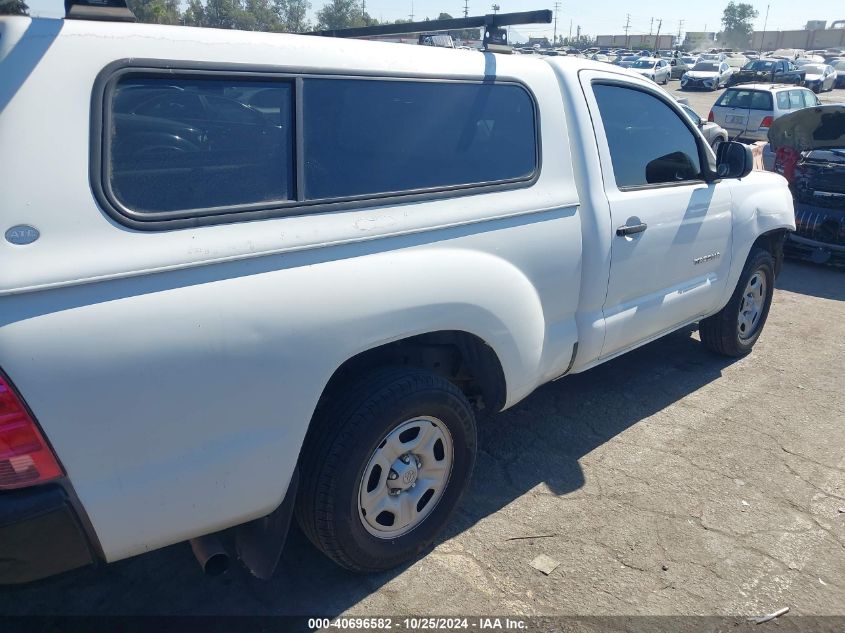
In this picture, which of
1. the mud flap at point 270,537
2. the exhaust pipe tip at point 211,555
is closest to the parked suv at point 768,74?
the mud flap at point 270,537

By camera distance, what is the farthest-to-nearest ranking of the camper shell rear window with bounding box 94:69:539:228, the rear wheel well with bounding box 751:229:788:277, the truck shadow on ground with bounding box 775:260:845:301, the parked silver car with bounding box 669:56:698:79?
the parked silver car with bounding box 669:56:698:79 < the truck shadow on ground with bounding box 775:260:845:301 < the rear wheel well with bounding box 751:229:788:277 < the camper shell rear window with bounding box 94:69:539:228

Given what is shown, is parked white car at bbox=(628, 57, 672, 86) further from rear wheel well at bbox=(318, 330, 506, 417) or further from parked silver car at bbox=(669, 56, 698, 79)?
rear wheel well at bbox=(318, 330, 506, 417)

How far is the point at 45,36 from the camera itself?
186 cm

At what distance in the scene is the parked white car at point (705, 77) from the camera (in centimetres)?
3944

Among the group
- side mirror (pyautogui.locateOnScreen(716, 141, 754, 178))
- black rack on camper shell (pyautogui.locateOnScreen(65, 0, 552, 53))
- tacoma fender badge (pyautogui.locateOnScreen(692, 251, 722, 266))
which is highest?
black rack on camper shell (pyautogui.locateOnScreen(65, 0, 552, 53))

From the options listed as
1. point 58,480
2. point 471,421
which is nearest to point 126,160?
point 58,480

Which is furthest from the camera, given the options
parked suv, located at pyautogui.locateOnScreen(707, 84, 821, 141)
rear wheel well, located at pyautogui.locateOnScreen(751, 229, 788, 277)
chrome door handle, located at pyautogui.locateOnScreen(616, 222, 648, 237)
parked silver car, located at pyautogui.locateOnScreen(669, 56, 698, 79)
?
parked silver car, located at pyautogui.locateOnScreen(669, 56, 698, 79)

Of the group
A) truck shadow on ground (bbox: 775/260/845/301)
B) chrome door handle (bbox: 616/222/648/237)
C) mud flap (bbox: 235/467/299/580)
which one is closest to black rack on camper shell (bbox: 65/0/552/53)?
chrome door handle (bbox: 616/222/648/237)

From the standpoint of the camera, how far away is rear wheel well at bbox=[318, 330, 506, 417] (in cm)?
268

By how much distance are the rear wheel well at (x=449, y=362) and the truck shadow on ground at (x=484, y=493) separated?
54cm

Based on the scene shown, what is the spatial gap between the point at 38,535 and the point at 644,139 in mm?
3404

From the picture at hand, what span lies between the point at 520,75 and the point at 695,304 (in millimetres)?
1958

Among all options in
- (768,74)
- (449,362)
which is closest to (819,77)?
(768,74)

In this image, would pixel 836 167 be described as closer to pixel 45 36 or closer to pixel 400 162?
pixel 400 162
